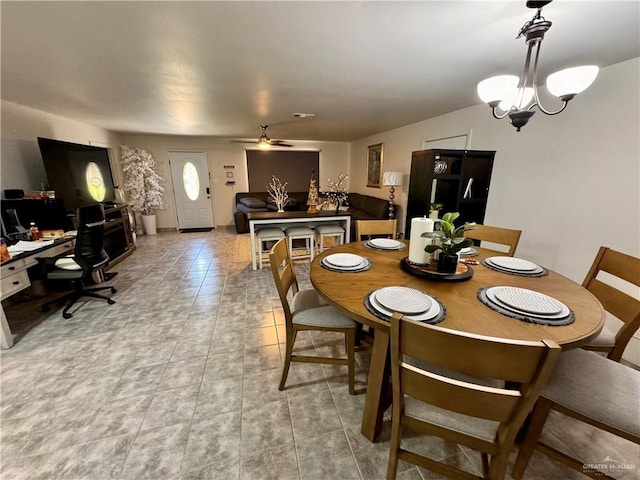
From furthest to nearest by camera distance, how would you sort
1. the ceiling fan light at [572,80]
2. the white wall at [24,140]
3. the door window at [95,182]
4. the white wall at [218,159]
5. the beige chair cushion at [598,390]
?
the white wall at [218,159], the door window at [95,182], the white wall at [24,140], the ceiling fan light at [572,80], the beige chair cushion at [598,390]

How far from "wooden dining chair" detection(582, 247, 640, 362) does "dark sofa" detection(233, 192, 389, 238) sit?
3.48m

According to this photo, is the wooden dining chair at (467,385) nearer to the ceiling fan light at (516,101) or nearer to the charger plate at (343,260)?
the charger plate at (343,260)

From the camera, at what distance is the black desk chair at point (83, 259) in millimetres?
2443

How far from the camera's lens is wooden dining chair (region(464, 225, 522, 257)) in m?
2.00

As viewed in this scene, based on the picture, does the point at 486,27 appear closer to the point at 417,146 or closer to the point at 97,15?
the point at 97,15

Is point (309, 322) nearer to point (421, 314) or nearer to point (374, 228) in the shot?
point (421, 314)

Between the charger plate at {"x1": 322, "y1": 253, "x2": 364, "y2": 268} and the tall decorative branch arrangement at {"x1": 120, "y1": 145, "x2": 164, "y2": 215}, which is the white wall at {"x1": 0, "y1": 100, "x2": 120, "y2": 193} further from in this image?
the charger plate at {"x1": 322, "y1": 253, "x2": 364, "y2": 268}

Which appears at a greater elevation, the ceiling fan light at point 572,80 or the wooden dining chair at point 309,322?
the ceiling fan light at point 572,80

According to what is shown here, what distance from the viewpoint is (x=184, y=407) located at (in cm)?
154

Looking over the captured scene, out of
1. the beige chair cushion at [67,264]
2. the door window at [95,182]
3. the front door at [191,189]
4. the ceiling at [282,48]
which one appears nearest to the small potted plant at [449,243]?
the ceiling at [282,48]

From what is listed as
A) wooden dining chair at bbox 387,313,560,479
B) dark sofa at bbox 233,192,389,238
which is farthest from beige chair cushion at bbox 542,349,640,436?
dark sofa at bbox 233,192,389,238

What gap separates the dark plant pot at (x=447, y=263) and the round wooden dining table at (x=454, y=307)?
10cm

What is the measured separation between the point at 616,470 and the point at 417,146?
425cm

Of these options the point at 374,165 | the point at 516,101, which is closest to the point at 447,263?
the point at 516,101
